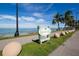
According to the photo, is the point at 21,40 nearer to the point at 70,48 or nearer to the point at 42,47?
the point at 42,47

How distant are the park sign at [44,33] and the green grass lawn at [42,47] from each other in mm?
62

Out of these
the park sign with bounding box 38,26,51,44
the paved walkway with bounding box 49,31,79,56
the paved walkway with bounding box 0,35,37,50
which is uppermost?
the park sign with bounding box 38,26,51,44

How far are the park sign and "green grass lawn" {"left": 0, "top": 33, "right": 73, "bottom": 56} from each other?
6cm

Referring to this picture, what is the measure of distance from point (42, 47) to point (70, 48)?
386mm

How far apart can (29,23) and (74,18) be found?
0.62 metres

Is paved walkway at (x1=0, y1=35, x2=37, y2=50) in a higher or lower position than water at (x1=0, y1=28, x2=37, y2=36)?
lower

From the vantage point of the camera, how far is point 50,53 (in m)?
2.65

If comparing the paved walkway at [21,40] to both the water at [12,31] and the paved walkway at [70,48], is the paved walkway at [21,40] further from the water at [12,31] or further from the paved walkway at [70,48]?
the paved walkway at [70,48]

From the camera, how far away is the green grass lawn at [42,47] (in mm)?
2650

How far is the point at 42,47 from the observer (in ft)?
9.02

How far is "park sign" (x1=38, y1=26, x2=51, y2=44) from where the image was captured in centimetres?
275

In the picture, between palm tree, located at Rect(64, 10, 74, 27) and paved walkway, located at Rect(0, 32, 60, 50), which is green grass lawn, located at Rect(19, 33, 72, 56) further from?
palm tree, located at Rect(64, 10, 74, 27)

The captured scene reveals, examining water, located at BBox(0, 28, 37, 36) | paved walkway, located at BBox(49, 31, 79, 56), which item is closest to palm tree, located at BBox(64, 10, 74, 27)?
paved walkway, located at BBox(49, 31, 79, 56)

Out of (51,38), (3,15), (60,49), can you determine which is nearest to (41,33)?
(51,38)
